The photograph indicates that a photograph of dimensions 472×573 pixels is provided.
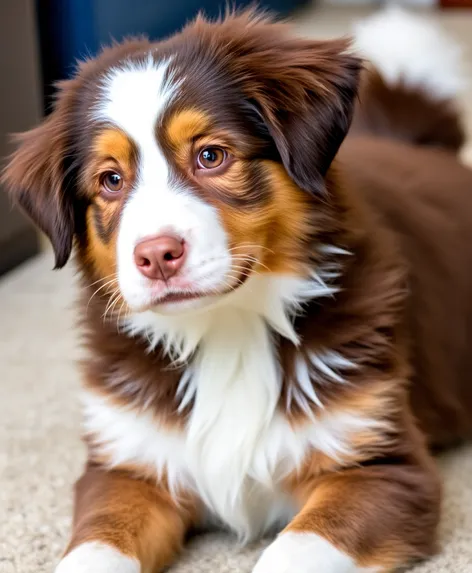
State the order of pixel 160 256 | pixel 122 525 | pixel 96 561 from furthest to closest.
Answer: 1. pixel 122 525
2. pixel 96 561
3. pixel 160 256

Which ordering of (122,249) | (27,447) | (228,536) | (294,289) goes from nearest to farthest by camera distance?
(122,249) < (294,289) < (228,536) < (27,447)

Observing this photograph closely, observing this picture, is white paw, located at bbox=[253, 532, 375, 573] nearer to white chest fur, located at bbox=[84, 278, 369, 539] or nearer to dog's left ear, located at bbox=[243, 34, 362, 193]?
white chest fur, located at bbox=[84, 278, 369, 539]

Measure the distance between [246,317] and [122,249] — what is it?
298mm

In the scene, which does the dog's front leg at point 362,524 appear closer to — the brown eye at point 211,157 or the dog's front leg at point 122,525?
the dog's front leg at point 122,525

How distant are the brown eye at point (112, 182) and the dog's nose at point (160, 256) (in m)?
0.22

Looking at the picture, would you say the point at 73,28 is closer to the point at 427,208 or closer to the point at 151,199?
the point at 427,208

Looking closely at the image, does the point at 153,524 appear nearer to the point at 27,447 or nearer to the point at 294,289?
the point at 294,289

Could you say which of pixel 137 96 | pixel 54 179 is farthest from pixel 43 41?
pixel 137 96

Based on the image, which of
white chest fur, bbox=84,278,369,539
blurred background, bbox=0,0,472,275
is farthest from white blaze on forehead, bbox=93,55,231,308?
blurred background, bbox=0,0,472,275

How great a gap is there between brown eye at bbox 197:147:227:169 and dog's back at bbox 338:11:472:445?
424 millimetres

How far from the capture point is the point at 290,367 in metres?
1.76

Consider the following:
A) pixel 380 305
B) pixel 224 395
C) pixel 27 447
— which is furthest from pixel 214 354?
pixel 27 447

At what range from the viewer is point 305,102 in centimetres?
165

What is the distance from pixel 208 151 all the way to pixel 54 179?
303mm
